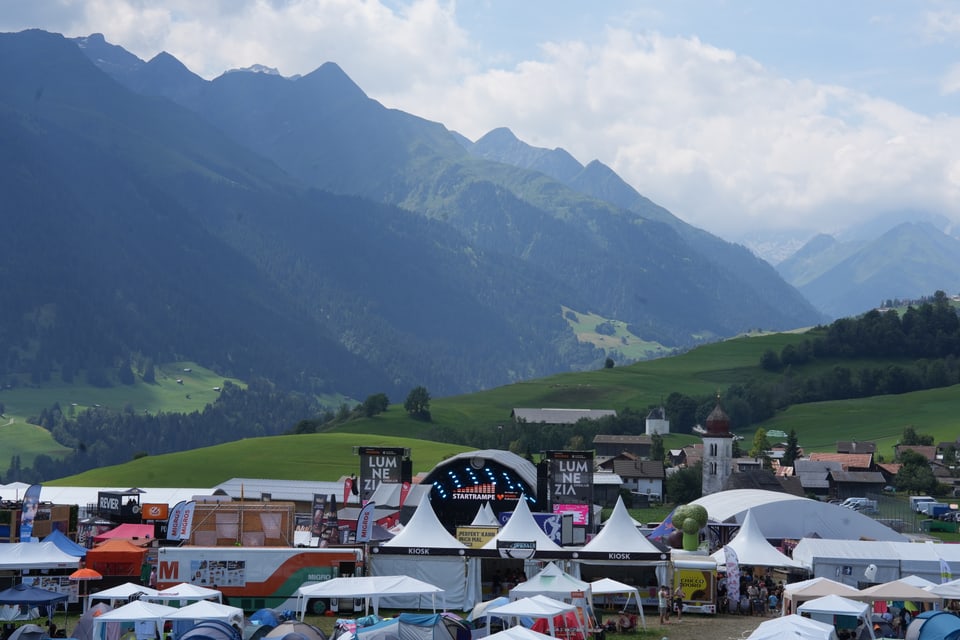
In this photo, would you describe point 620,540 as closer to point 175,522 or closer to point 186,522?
point 186,522

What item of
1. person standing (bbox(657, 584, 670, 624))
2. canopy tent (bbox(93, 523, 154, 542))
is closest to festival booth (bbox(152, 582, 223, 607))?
person standing (bbox(657, 584, 670, 624))

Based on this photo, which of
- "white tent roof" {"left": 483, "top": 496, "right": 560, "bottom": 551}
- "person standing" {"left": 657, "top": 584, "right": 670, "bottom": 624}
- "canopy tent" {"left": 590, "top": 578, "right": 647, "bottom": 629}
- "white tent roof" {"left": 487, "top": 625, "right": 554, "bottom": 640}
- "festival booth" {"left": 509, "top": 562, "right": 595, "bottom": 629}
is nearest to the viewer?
"white tent roof" {"left": 487, "top": 625, "right": 554, "bottom": 640}

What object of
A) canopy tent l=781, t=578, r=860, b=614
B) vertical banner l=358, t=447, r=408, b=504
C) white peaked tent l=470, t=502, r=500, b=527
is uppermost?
vertical banner l=358, t=447, r=408, b=504

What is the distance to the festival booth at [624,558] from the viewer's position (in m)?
48.0

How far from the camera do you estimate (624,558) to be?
48000 mm

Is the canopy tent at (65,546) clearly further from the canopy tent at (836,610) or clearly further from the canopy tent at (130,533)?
the canopy tent at (836,610)

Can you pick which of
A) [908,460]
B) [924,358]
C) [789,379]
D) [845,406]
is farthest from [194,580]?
[924,358]

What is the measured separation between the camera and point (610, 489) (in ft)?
370

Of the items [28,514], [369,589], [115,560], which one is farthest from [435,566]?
[28,514]

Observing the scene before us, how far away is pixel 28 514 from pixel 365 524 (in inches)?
565

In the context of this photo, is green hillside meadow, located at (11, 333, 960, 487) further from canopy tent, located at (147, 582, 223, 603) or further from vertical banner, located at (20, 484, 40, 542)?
canopy tent, located at (147, 582, 223, 603)

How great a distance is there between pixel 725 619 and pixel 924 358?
16040 cm

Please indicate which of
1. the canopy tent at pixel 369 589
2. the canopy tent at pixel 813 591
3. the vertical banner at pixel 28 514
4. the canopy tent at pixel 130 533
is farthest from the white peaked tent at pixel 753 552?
the vertical banner at pixel 28 514

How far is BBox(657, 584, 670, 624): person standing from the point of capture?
45.5 meters
